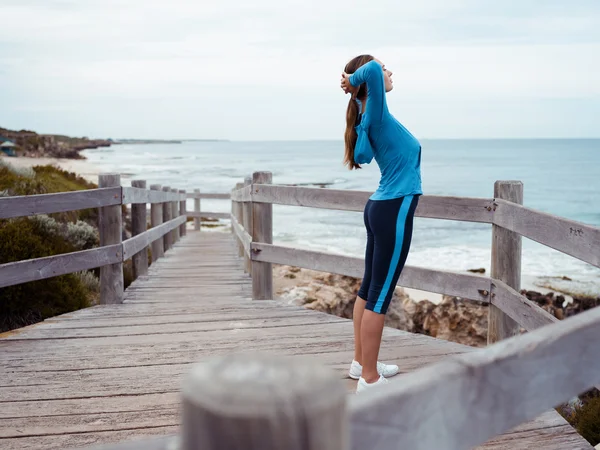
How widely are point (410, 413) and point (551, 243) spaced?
253cm

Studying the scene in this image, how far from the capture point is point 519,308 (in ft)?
11.0

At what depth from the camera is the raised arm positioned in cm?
280

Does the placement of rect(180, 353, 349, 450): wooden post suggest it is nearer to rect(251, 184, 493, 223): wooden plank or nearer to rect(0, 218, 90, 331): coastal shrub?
rect(251, 184, 493, 223): wooden plank

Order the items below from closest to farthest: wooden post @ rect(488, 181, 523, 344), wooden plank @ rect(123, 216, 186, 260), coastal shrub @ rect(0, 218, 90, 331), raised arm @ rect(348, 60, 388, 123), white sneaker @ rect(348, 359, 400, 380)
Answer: raised arm @ rect(348, 60, 388, 123), white sneaker @ rect(348, 359, 400, 380), wooden post @ rect(488, 181, 523, 344), coastal shrub @ rect(0, 218, 90, 331), wooden plank @ rect(123, 216, 186, 260)

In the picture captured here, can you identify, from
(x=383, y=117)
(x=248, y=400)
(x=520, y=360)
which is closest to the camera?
(x=248, y=400)

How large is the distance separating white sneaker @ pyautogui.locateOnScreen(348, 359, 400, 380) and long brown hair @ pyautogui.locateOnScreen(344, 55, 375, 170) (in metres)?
1.15

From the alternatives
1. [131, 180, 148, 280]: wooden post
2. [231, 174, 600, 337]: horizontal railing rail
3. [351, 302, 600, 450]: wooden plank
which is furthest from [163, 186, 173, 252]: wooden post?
[351, 302, 600, 450]: wooden plank

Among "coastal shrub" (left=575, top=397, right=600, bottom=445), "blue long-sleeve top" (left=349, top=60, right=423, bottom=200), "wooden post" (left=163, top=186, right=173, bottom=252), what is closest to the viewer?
"blue long-sleeve top" (left=349, top=60, right=423, bottom=200)

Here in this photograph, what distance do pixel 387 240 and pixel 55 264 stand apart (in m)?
2.90

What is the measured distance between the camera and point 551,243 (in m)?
3.01

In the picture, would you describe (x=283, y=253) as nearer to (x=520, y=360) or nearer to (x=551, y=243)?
(x=551, y=243)

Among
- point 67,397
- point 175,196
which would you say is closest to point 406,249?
point 67,397

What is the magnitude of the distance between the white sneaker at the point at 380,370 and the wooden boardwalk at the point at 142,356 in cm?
10

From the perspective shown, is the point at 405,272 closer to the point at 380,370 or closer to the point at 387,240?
the point at 380,370
